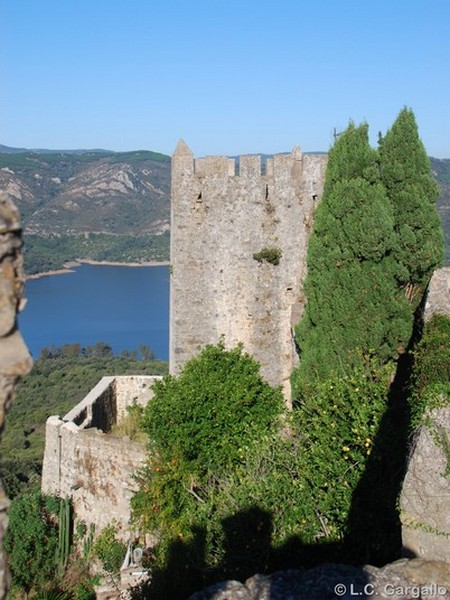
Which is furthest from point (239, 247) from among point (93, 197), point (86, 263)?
point (93, 197)

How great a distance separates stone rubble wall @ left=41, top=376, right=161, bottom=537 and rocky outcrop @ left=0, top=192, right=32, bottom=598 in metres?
8.51

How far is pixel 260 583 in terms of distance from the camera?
4.42 metres

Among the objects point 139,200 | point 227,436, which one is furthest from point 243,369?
point 139,200

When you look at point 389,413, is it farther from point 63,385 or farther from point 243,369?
point 63,385

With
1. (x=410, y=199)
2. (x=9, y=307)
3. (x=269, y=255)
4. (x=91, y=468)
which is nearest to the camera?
(x=9, y=307)

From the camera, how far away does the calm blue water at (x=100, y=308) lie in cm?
6481

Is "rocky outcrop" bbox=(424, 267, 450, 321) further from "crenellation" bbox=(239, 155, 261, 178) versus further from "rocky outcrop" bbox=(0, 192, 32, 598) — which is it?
"rocky outcrop" bbox=(0, 192, 32, 598)

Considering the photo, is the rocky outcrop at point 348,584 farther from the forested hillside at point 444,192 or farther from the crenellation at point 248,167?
the forested hillside at point 444,192

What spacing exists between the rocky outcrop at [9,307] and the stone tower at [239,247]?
963 cm

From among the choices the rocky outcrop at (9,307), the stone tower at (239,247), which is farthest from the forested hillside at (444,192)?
the rocky outcrop at (9,307)

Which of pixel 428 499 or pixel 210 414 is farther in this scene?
pixel 210 414

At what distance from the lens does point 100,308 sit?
261ft

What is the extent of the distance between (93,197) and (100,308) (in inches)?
624

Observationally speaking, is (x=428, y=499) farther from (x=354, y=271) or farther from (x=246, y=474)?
(x=354, y=271)
